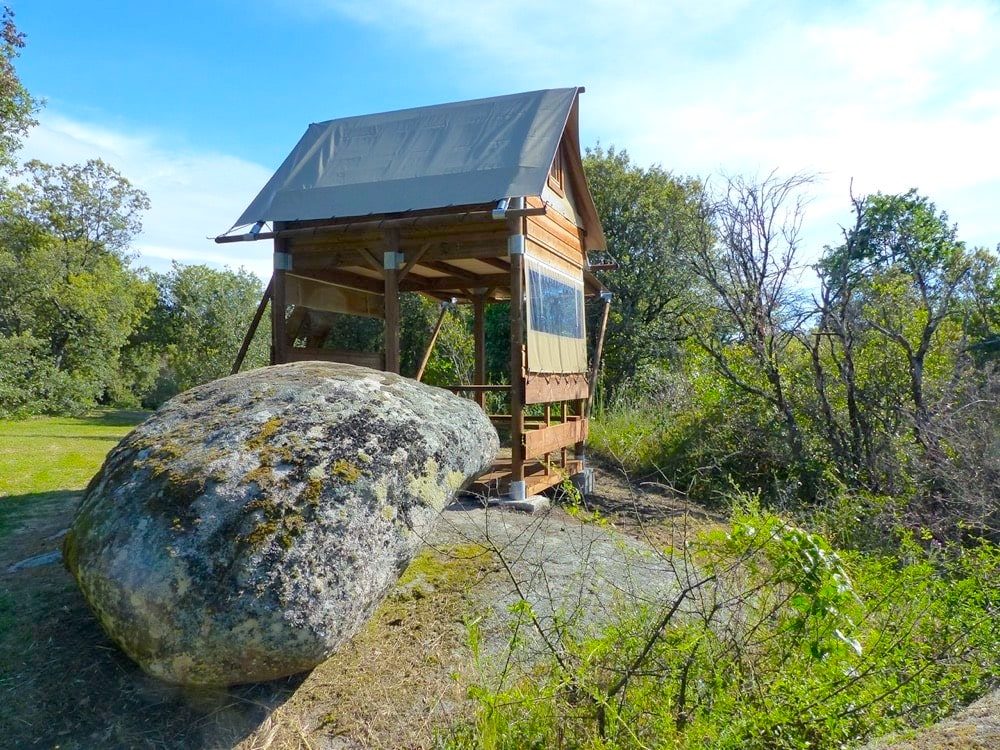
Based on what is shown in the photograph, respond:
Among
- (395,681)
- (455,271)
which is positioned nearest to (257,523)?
(395,681)

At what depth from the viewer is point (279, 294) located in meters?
8.06

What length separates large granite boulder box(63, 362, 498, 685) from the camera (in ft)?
9.66

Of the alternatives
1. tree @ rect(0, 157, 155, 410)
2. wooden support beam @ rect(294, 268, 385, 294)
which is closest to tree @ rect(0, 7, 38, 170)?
tree @ rect(0, 157, 155, 410)

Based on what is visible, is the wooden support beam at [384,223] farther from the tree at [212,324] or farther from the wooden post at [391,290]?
the tree at [212,324]

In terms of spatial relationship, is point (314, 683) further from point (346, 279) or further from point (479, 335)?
point (479, 335)

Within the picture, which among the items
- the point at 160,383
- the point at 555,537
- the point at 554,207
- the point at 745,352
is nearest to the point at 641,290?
the point at 745,352

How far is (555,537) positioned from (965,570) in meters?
2.85

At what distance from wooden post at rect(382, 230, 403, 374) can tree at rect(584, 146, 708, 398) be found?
390 inches

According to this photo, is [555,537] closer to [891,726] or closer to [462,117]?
[891,726]

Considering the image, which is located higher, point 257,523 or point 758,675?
point 257,523

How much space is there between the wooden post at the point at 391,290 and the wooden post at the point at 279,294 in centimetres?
135

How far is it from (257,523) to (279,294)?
5410mm

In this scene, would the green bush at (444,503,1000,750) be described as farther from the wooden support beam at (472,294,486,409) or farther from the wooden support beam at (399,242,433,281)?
the wooden support beam at (472,294,486,409)

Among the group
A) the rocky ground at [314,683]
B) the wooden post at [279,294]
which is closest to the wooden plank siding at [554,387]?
the rocky ground at [314,683]
